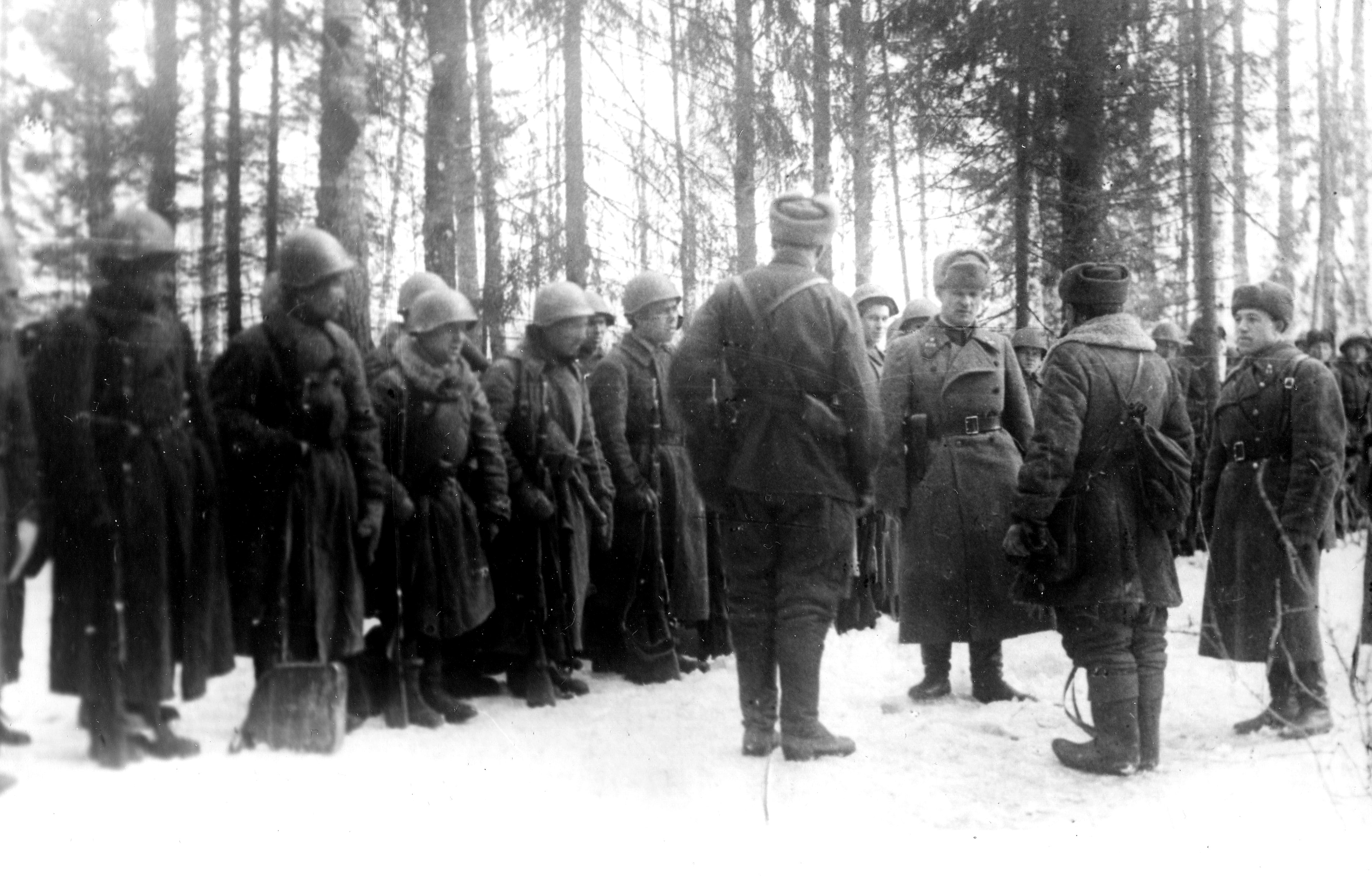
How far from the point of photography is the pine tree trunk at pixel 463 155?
4160 mm

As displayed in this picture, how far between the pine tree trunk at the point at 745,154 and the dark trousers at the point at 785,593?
101 cm

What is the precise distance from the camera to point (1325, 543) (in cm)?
490

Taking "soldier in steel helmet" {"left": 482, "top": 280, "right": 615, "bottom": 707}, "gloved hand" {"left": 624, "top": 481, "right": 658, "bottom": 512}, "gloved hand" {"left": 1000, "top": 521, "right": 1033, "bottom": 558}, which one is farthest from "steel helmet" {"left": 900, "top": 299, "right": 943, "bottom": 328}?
"gloved hand" {"left": 1000, "top": 521, "right": 1033, "bottom": 558}

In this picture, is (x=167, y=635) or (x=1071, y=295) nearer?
(x=167, y=635)

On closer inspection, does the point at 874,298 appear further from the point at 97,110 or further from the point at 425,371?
the point at 97,110

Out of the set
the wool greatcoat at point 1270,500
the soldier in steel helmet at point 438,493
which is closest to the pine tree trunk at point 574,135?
the soldier in steel helmet at point 438,493

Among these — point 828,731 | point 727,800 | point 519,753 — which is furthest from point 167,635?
point 828,731

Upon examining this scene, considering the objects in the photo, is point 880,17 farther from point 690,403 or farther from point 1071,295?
point 690,403

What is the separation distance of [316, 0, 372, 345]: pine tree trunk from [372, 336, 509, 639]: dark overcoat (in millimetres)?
342

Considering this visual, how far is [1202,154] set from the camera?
5.05 m

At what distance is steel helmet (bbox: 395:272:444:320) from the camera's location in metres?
3.92

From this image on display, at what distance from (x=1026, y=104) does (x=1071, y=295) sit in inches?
39.0

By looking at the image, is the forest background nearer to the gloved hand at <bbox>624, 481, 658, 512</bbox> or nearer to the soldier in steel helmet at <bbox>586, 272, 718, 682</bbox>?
the soldier in steel helmet at <bbox>586, 272, 718, 682</bbox>

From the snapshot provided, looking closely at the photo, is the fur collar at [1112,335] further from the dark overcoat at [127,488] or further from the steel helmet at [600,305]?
the dark overcoat at [127,488]
